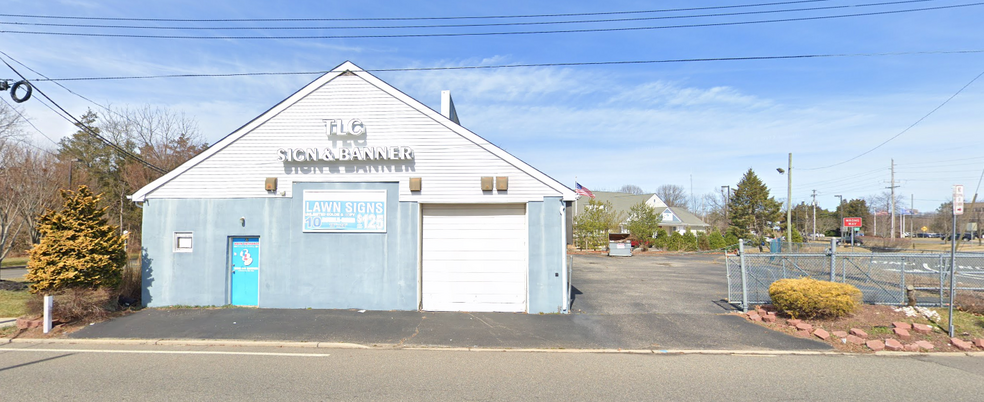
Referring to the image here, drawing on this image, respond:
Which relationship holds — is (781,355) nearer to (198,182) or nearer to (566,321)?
(566,321)

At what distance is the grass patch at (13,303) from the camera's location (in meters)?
11.3

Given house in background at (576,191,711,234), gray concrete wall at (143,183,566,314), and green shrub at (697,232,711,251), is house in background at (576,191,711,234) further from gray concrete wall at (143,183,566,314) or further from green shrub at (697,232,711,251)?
gray concrete wall at (143,183,566,314)

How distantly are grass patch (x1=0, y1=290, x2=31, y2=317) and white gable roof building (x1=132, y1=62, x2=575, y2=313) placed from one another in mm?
2542

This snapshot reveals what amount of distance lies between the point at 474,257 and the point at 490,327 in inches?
88.2

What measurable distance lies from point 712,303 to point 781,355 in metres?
4.55

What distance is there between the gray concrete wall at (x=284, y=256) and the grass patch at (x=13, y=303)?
2.49 metres

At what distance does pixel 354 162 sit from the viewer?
12203 mm

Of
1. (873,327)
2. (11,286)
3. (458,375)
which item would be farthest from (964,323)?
(11,286)

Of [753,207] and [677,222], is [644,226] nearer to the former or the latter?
[753,207]

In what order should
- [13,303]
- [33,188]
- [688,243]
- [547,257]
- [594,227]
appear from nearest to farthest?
[547,257], [13,303], [33,188], [594,227], [688,243]

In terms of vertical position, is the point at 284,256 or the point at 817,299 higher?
the point at 284,256

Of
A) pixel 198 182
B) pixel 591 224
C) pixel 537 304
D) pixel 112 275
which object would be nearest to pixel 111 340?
pixel 112 275

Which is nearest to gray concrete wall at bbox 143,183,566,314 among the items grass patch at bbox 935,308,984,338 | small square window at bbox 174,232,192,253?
small square window at bbox 174,232,192,253

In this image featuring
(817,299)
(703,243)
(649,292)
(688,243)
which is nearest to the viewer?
(817,299)
